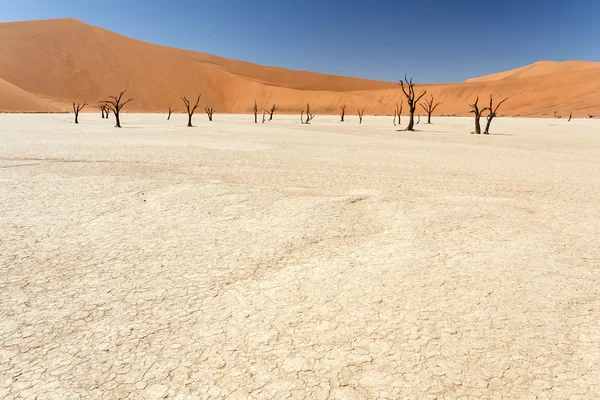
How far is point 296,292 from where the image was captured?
11.4 ft

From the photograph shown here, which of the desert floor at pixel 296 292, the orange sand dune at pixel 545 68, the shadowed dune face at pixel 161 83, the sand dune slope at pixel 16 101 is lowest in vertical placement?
the desert floor at pixel 296 292

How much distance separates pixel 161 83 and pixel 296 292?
101 m

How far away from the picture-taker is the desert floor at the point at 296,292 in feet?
7.97

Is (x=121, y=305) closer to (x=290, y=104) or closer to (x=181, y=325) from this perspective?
(x=181, y=325)

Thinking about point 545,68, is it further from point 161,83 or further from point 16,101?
point 16,101

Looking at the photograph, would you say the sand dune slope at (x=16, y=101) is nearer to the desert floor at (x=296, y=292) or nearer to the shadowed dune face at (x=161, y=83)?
the shadowed dune face at (x=161, y=83)

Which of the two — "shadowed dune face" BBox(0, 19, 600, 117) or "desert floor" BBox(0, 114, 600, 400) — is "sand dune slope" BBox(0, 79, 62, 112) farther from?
"desert floor" BBox(0, 114, 600, 400)

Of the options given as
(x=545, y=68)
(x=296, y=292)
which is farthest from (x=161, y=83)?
(x=545, y=68)

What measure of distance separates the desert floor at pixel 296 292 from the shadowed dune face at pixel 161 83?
72470 mm

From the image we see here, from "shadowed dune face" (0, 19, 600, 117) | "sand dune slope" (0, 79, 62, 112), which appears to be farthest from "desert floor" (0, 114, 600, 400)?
"shadowed dune face" (0, 19, 600, 117)

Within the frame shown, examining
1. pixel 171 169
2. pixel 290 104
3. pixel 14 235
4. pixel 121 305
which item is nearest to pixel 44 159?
pixel 171 169

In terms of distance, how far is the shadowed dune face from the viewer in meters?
79.5

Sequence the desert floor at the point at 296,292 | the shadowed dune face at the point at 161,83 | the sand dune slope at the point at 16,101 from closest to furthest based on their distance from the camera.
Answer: the desert floor at the point at 296,292, the sand dune slope at the point at 16,101, the shadowed dune face at the point at 161,83

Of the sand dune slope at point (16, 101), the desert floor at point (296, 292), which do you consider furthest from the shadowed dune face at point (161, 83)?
the desert floor at point (296, 292)
